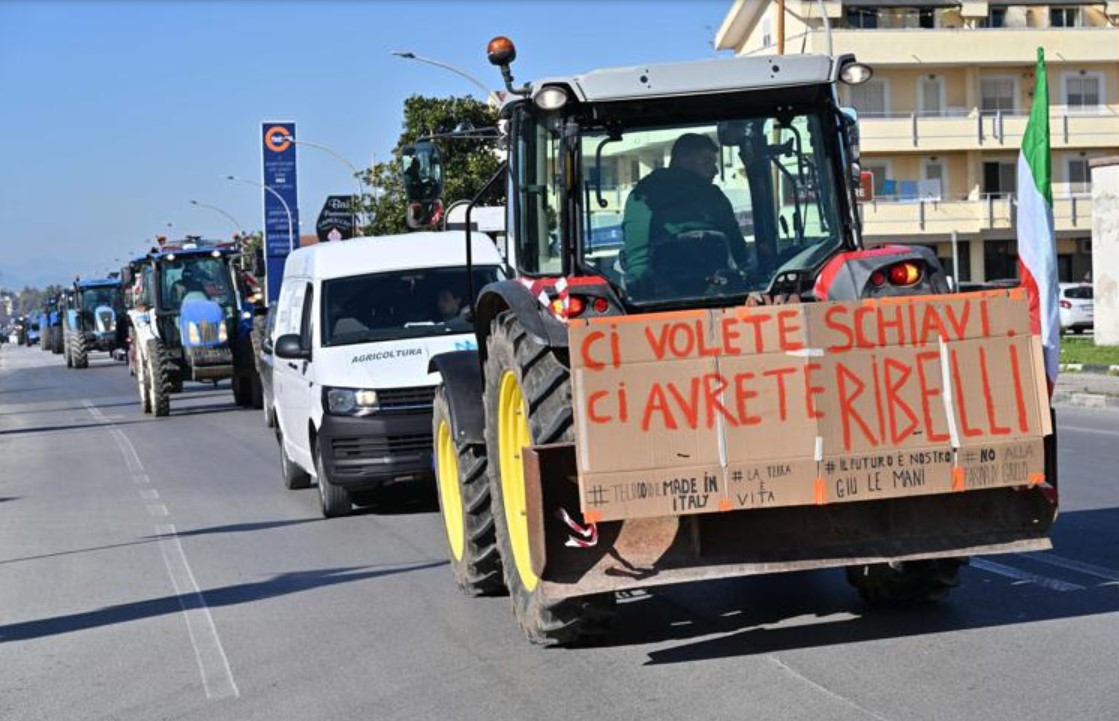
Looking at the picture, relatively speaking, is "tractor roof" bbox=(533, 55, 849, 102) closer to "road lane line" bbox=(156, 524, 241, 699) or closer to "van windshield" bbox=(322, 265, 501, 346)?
"road lane line" bbox=(156, 524, 241, 699)

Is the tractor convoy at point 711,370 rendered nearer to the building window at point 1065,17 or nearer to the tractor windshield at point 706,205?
the tractor windshield at point 706,205

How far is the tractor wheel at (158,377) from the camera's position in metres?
28.5

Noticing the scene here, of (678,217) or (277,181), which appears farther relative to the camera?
(277,181)

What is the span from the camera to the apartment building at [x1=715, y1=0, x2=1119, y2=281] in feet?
197

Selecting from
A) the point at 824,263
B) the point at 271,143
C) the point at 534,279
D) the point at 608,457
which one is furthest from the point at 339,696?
Result: the point at 271,143

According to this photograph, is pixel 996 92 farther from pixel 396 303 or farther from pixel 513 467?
pixel 513 467

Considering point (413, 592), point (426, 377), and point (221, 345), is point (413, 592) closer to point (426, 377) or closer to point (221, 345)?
point (426, 377)

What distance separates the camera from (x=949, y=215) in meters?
60.5

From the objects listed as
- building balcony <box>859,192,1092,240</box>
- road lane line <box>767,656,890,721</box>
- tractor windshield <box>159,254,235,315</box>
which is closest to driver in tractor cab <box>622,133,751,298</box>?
road lane line <box>767,656,890,721</box>

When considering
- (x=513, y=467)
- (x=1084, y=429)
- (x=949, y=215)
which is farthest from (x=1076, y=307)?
(x=513, y=467)

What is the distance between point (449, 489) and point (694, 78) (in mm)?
3312

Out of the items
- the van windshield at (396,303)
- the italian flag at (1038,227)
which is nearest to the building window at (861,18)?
the van windshield at (396,303)

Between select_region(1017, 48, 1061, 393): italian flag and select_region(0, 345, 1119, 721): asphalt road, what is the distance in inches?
57.9

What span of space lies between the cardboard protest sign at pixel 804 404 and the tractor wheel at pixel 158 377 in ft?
74.2
